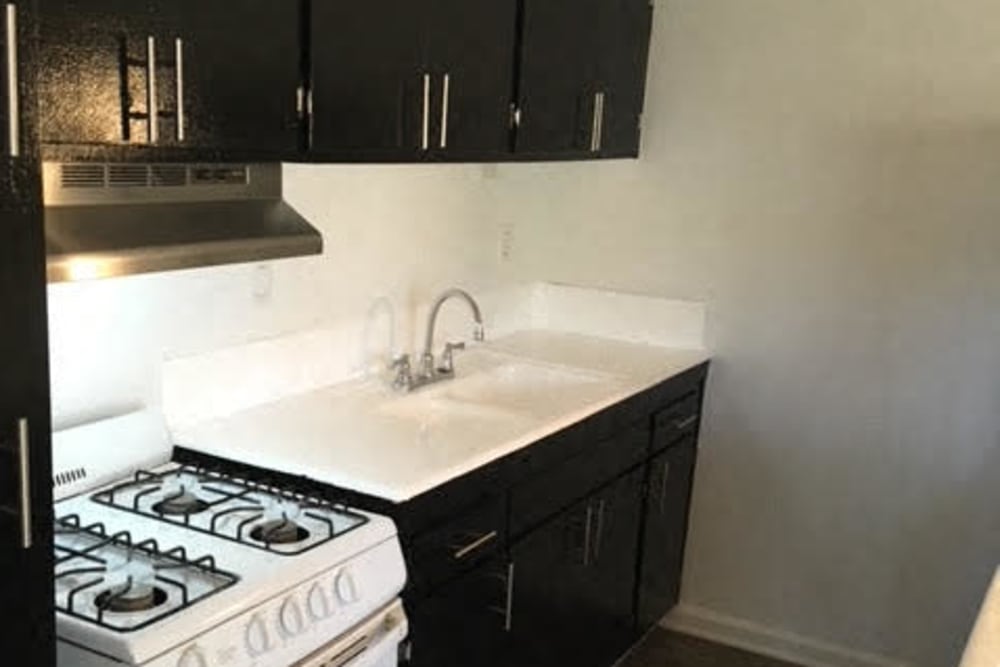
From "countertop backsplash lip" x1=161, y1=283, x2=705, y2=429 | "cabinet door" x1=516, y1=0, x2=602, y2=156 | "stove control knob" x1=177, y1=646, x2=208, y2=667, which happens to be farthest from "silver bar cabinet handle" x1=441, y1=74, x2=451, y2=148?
"stove control knob" x1=177, y1=646, x2=208, y2=667

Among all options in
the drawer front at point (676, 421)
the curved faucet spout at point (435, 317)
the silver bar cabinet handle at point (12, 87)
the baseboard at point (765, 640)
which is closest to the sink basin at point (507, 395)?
the curved faucet spout at point (435, 317)

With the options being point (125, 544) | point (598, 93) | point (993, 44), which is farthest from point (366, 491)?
point (993, 44)

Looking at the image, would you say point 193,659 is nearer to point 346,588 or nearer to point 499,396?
point 346,588

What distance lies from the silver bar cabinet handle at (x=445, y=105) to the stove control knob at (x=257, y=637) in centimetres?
124

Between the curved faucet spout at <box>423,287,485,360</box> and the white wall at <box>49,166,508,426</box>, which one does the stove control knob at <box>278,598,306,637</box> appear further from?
the curved faucet spout at <box>423,287,485,360</box>

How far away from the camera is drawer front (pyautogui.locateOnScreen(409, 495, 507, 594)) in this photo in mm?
2170

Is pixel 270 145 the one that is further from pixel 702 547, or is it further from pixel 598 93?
pixel 702 547

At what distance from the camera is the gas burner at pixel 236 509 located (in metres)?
1.93

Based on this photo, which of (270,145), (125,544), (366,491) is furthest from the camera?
(366,491)

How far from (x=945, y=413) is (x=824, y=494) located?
1.52ft

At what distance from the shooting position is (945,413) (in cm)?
324

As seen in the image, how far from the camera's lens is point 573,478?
9.09 ft

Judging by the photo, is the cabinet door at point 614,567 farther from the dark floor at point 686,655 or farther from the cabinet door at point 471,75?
the cabinet door at point 471,75

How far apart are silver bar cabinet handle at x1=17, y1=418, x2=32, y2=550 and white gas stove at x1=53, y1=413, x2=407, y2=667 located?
31cm
